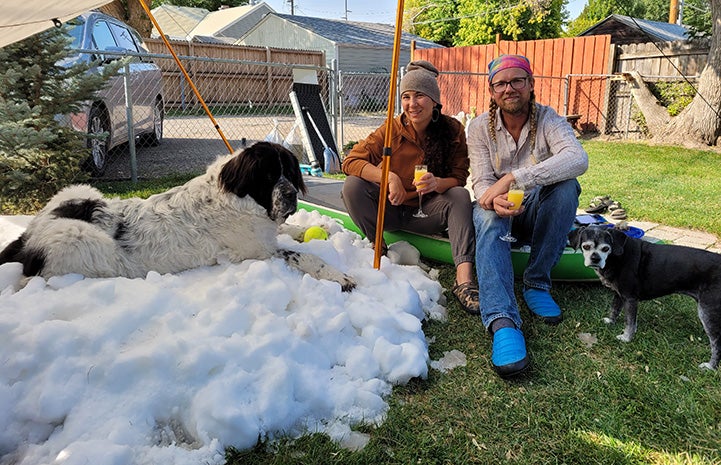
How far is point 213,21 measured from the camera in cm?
3294

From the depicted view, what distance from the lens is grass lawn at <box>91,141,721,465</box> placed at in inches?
73.0

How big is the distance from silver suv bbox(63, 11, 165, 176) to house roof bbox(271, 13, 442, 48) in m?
19.2

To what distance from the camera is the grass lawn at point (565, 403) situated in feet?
6.09

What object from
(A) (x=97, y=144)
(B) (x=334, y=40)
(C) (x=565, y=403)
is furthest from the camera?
(B) (x=334, y=40)

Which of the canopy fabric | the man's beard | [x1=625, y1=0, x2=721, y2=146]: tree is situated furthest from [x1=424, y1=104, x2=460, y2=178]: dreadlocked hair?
[x1=625, y1=0, x2=721, y2=146]: tree

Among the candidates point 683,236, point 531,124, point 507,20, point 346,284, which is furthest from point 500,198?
point 507,20

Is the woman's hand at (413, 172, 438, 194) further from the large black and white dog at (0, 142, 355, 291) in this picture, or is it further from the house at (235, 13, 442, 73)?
the house at (235, 13, 442, 73)

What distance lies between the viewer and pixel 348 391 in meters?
2.09

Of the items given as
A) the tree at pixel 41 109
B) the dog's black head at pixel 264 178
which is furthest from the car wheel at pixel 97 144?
the dog's black head at pixel 264 178

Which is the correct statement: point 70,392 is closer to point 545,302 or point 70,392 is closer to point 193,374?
point 193,374

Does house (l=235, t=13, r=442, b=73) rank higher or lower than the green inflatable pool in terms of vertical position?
higher

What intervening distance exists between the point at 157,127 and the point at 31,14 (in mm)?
6526

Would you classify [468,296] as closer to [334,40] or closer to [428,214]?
[428,214]

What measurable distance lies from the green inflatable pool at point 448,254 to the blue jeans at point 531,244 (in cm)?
20
